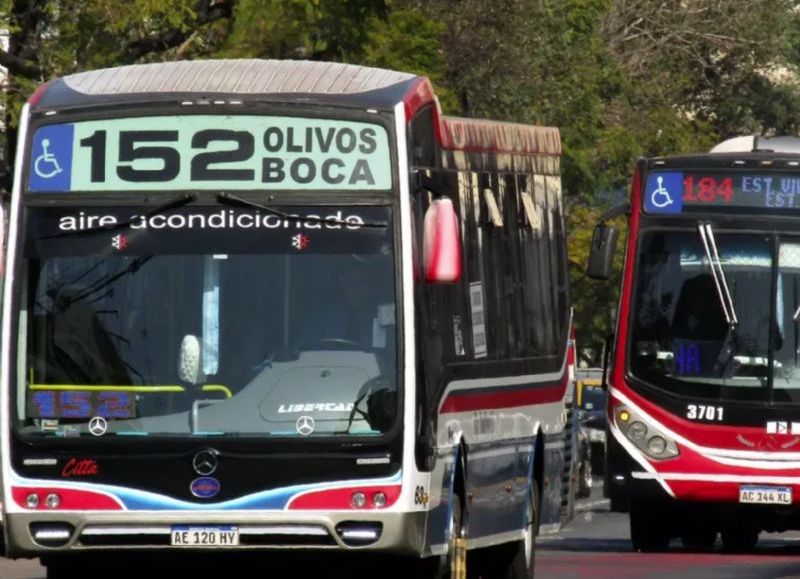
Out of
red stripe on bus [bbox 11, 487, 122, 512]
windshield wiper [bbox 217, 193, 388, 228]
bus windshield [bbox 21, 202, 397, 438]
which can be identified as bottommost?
red stripe on bus [bbox 11, 487, 122, 512]

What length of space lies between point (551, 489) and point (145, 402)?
17.3 feet

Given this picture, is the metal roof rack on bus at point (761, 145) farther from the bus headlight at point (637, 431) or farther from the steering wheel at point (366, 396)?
the steering wheel at point (366, 396)

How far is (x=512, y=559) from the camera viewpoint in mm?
15883

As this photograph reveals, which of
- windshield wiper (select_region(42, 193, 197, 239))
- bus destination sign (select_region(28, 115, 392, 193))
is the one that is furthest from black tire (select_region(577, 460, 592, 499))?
windshield wiper (select_region(42, 193, 197, 239))

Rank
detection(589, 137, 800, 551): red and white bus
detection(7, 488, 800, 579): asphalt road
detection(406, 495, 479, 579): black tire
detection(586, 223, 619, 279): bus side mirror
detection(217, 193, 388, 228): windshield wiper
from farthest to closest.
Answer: detection(586, 223, 619, 279): bus side mirror
detection(589, 137, 800, 551): red and white bus
detection(7, 488, 800, 579): asphalt road
detection(406, 495, 479, 579): black tire
detection(217, 193, 388, 228): windshield wiper

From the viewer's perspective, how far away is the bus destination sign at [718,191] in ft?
69.1

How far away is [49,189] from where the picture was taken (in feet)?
41.2

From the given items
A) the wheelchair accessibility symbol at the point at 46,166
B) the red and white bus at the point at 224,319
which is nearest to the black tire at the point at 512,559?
the red and white bus at the point at 224,319

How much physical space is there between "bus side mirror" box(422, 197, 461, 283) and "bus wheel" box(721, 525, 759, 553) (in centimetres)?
1159

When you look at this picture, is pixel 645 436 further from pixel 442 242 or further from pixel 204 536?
pixel 204 536

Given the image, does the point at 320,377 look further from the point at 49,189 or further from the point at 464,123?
the point at 464,123

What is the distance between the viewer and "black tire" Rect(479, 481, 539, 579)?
15844 millimetres

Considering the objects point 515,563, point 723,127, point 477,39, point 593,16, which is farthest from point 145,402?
point 723,127

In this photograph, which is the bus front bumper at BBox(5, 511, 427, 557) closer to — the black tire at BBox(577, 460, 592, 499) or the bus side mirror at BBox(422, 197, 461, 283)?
the bus side mirror at BBox(422, 197, 461, 283)
